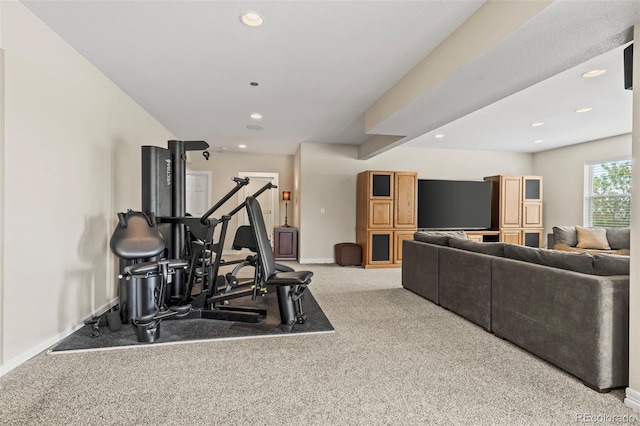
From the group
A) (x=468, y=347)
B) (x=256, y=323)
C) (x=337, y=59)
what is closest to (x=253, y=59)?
(x=337, y=59)

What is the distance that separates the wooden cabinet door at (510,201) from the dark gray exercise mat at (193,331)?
18.0 feet

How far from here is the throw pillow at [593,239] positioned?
5.43 metres

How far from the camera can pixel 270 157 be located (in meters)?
8.03

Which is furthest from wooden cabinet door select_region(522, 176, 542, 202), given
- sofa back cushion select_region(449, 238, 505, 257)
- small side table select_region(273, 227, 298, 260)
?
small side table select_region(273, 227, 298, 260)

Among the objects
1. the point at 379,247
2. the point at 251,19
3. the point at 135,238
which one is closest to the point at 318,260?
the point at 379,247

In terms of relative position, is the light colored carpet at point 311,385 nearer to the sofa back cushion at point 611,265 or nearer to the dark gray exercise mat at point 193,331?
the dark gray exercise mat at point 193,331

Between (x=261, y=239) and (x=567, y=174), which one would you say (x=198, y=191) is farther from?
(x=567, y=174)

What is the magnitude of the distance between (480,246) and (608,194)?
500cm

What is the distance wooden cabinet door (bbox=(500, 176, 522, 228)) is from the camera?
22.7 feet

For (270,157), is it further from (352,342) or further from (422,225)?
(352,342)

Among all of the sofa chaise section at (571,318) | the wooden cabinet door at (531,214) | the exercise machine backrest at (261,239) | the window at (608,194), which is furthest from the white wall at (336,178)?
the sofa chaise section at (571,318)

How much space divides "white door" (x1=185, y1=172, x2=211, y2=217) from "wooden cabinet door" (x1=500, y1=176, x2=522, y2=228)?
6649mm

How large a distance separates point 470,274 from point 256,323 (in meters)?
2.08

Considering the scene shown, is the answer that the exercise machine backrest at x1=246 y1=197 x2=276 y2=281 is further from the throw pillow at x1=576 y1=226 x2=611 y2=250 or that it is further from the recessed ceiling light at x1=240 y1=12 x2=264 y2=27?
the throw pillow at x1=576 y1=226 x2=611 y2=250
